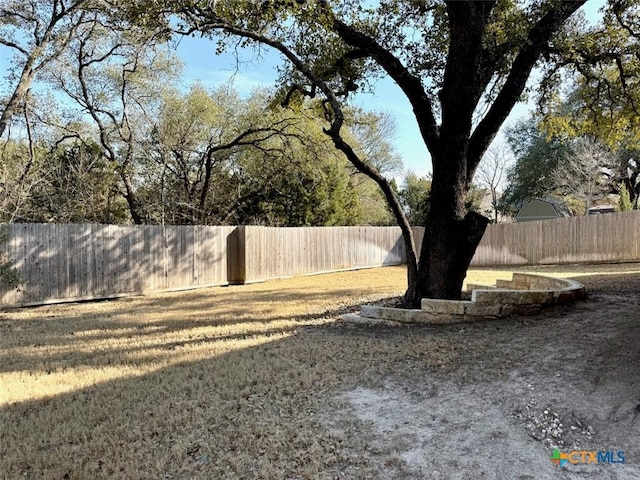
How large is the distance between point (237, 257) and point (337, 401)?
30.2ft

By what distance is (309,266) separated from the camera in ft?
46.3

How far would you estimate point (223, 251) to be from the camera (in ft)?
38.8

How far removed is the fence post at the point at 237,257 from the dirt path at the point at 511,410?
333 inches

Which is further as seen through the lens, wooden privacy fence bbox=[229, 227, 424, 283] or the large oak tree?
wooden privacy fence bbox=[229, 227, 424, 283]

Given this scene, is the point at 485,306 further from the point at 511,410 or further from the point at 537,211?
the point at 537,211

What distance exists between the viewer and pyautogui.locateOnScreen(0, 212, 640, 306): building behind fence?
8344 millimetres

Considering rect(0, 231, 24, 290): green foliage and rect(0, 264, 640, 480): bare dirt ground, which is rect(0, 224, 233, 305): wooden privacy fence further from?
rect(0, 264, 640, 480): bare dirt ground

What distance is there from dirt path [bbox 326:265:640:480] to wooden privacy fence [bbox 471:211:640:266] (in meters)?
11.4

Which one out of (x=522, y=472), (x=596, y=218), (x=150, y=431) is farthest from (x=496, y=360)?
(x=596, y=218)

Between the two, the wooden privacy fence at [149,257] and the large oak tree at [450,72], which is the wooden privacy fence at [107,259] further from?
the large oak tree at [450,72]

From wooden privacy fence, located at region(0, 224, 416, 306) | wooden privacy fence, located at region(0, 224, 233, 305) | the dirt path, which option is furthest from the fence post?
the dirt path

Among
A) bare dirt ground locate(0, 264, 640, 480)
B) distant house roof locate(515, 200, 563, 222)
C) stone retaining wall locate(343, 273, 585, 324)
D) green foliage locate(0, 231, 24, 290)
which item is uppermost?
distant house roof locate(515, 200, 563, 222)

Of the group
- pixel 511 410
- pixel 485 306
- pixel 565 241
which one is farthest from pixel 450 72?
pixel 565 241

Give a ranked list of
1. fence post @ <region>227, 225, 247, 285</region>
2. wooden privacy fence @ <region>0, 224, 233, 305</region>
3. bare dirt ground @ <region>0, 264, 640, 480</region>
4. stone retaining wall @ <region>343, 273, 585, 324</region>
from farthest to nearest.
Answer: fence post @ <region>227, 225, 247, 285</region>, wooden privacy fence @ <region>0, 224, 233, 305</region>, stone retaining wall @ <region>343, 273, 585, 324</region>, bare dirt ground @ <region>0, 264, 640, 480</region>
